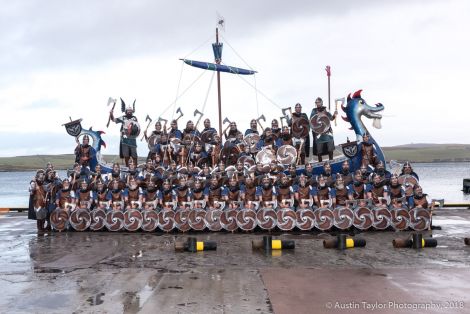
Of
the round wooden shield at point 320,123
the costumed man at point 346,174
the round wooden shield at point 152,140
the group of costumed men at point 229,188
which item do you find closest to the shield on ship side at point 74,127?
the group of costumed men at point 229,188

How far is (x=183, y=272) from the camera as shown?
890cm

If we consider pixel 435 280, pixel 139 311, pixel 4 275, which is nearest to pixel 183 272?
pixel 139 311

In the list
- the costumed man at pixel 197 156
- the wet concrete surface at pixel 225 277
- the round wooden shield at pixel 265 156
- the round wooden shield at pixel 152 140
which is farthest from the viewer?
the round wooden shield at pixel 152 140

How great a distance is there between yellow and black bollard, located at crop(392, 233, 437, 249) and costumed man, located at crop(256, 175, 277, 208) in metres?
4.52

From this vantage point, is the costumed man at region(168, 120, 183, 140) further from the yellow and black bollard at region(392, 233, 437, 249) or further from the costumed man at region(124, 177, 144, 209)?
the yellow and black bollard at region(392, 233, 437, 249)

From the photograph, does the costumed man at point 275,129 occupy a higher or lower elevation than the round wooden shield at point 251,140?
higher

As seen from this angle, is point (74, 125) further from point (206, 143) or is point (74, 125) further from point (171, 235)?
point (171, 235)

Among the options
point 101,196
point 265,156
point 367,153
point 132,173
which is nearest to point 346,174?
point 367,153

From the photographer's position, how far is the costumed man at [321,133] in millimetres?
17375

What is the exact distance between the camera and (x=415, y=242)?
36.1 feet

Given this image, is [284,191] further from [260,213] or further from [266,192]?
[260,213]

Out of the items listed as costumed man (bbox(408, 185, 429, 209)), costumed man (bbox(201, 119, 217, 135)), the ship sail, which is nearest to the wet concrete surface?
costumed man (bbox(408, 185, 429, 209))

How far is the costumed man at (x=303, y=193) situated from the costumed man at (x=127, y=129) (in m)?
8.34

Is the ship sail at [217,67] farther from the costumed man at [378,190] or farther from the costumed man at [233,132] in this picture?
the costumed man at [378,190]
